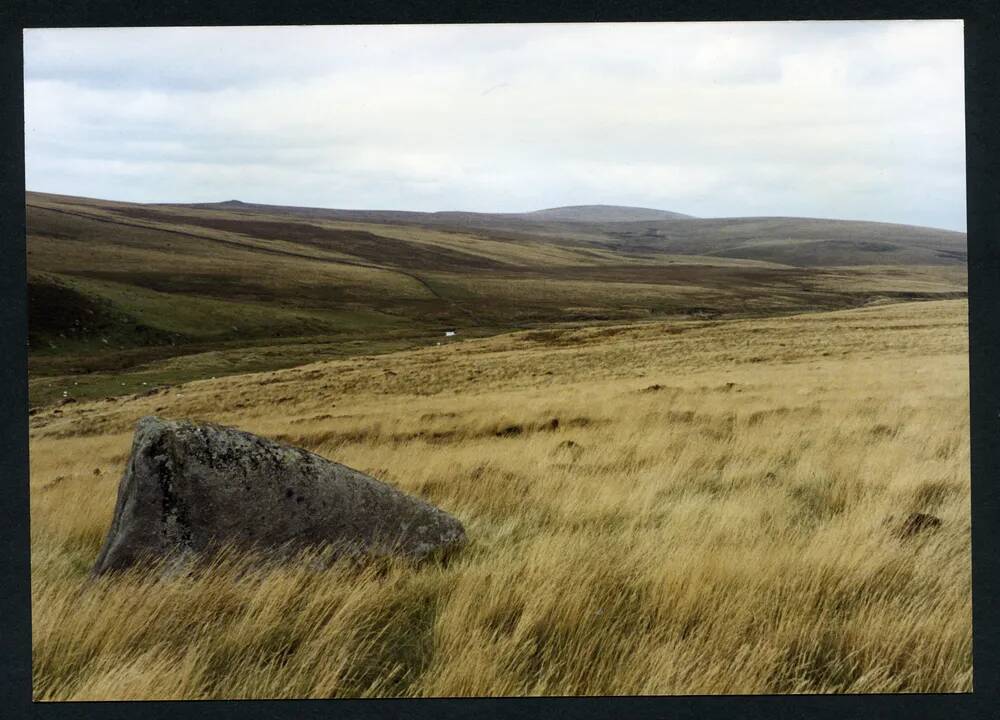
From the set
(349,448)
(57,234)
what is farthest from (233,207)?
(349,448)

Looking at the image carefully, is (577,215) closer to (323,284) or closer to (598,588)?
(323,284)

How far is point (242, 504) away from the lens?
457 cm

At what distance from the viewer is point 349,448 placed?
31.4 feet

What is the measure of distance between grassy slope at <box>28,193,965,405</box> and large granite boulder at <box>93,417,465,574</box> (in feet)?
62.7

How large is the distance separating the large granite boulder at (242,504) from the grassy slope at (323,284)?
19.1m

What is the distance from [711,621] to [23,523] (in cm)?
468

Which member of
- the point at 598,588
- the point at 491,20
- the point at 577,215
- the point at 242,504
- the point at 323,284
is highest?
the point at 577,215

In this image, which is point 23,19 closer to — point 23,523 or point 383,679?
point 23,523

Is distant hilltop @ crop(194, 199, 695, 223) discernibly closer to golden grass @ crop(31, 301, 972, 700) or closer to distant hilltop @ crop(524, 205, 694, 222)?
distant hilltop @ crop(524, 205, 694, 222)

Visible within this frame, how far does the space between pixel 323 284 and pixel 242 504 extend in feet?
184

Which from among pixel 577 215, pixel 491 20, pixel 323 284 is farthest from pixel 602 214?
pixel 491 20

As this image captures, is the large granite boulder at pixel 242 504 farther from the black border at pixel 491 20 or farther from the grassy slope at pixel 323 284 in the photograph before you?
the grassy slope at pixel 323 284

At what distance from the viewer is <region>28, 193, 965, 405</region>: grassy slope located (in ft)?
118

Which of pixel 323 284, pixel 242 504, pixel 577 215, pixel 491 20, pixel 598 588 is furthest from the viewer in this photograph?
pixel 577 215
